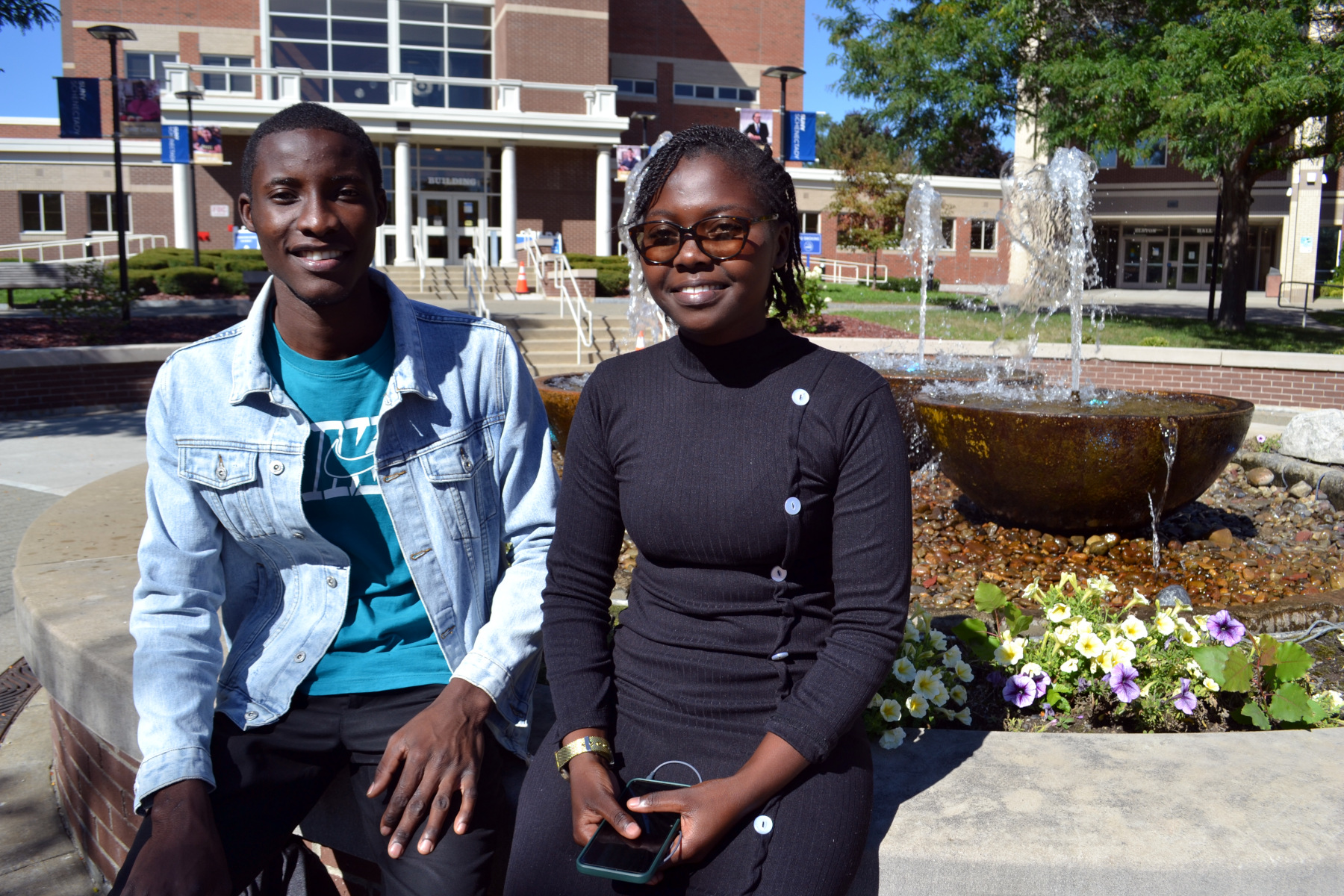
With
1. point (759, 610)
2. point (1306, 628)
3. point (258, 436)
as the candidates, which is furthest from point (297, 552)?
point (1306, 628)

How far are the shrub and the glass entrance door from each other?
9403 mm

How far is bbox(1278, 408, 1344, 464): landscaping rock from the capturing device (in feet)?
22.1

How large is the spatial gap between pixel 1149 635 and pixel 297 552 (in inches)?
91.8

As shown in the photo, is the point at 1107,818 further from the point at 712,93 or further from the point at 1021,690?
the point at 712,93

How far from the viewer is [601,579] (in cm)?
217

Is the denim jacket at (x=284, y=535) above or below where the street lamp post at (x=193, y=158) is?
below

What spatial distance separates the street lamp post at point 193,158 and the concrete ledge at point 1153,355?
72.2 feet

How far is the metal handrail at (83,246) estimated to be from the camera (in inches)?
1377

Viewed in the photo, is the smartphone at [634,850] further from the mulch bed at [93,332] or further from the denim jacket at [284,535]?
the mulch bed at [93,332]

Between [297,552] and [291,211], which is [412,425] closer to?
[297,552]

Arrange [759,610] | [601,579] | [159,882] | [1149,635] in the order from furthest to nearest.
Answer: [1149,635] < [601,579] < [759,610] < [159,882]

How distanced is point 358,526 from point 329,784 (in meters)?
0.59

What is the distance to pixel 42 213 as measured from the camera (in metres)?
38.4

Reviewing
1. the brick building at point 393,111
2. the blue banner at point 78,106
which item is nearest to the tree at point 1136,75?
the brick building at point 393,111
